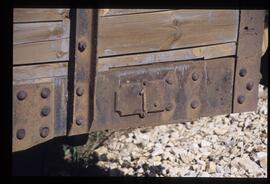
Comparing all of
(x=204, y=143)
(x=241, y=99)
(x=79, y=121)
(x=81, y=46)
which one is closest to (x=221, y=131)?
(x=204, y=143)

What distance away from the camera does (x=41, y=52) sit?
2.33 m

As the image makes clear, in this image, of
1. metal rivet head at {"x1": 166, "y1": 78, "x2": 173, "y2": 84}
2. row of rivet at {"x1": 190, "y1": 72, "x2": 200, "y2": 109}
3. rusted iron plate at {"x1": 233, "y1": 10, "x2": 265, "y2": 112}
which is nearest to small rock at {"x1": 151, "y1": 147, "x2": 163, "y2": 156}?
rusted iron plate at {"x1": 233, "y1": 10, "x2": 265, "y2": 112}

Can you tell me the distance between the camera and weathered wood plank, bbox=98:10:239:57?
2473 millimetres

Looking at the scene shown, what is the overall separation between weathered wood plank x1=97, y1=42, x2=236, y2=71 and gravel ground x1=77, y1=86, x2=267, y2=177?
2.06 m

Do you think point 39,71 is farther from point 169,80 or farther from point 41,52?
point 169,80

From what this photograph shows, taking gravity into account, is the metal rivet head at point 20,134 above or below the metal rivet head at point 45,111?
below

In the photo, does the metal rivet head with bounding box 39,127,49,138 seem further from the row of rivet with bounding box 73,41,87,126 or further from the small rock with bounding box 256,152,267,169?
the small rock with bounding box 256,152,267,169

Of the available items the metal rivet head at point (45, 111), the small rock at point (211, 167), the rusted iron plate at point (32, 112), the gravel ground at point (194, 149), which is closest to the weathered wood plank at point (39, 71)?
the rusted iron plate at point (32, 112)

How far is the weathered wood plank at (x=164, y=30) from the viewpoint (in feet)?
8.11

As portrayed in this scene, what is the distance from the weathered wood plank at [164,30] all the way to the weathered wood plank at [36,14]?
7.9 inches

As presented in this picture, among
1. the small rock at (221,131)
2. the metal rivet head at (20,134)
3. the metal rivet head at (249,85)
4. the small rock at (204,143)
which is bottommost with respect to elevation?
the small rock at (204,143)

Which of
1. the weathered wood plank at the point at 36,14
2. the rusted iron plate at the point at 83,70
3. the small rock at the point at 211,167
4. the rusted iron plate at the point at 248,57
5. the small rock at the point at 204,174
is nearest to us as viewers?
the weathered wood plank at the point at 36,14

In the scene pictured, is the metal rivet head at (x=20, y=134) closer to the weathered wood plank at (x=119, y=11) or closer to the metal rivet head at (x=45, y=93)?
the metal rivet head at (x=45, y=93)

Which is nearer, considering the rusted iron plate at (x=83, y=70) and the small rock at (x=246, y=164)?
the rusted iron plate at (x=83, y=70)
